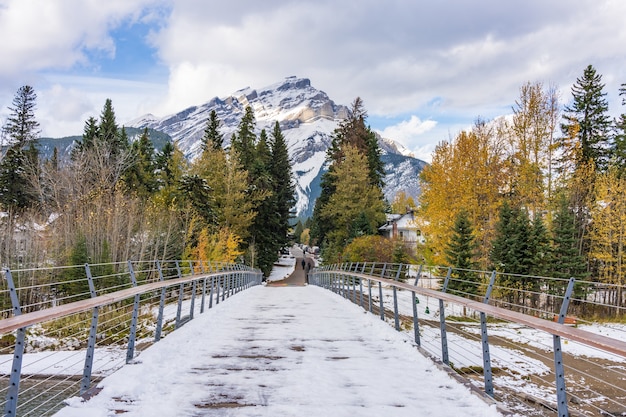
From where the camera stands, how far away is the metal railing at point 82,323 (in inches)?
157

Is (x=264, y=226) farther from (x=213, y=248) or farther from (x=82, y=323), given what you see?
(x=82, y=323)

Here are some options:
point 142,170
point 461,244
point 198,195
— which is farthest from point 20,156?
point 461,244

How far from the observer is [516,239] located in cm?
2678

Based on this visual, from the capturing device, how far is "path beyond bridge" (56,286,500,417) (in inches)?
165

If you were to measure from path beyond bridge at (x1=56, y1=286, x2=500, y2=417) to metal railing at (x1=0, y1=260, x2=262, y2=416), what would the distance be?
44 centimetres

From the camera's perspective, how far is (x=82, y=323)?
61.5 ft

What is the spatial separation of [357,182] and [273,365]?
1656 inches

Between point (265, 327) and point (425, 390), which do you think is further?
point (265, 327)

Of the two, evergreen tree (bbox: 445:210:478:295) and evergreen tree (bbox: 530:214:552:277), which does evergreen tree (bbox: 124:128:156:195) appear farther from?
evergreen tree (bbox: 530:214:552:277)

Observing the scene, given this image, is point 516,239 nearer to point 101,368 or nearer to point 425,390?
point 101,368

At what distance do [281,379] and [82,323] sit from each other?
16.3 m

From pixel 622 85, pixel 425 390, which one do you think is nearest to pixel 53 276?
pixel 425 390

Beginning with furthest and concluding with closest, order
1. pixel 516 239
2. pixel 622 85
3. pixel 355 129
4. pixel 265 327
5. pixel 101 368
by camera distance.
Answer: pixel 355 129 → pixel 622 85 → pixel 516 239 → pixel 101 368 → pixel 265 327

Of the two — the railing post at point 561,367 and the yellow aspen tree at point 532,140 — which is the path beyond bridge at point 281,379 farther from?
the yellow aspen tree at point 532,140
